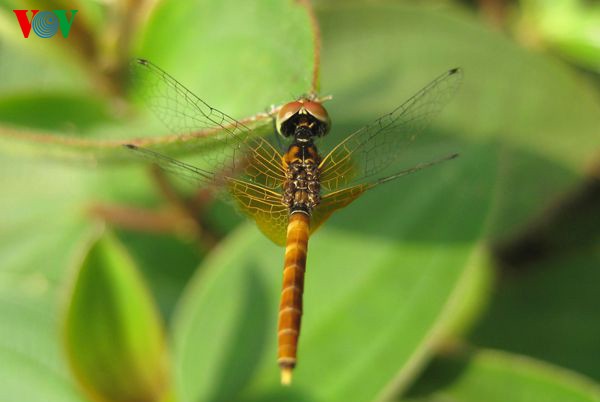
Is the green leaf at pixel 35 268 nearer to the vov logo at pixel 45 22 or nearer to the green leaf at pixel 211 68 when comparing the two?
the green leaf at pixel 211 68

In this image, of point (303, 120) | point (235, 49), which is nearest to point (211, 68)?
point (235, 49)

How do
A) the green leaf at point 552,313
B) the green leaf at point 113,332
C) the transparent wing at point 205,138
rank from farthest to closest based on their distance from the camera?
1. the green leaf at point 552,313
2. the green leaf at point 113,332
3. the transparent wing at point 205,138

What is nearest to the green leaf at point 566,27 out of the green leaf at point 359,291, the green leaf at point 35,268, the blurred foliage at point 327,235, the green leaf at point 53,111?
the blurred foliage at point 327,235

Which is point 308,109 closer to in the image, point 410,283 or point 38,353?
point 410,283

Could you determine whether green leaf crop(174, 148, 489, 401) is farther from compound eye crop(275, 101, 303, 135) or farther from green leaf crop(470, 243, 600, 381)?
green leaf crop(470, 243, 600, 381)

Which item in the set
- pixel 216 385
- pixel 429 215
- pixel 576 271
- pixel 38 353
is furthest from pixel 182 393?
pixel 576 271

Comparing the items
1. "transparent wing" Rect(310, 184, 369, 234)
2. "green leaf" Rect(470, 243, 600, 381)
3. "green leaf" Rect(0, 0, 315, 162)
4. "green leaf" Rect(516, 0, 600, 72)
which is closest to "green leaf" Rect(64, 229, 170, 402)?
"green leaf" Rect(0, 0, 315, 162)
